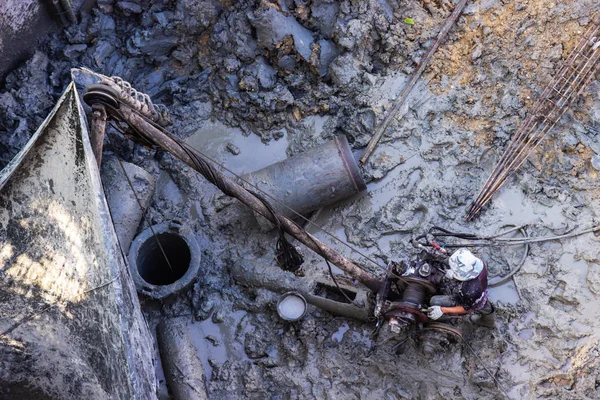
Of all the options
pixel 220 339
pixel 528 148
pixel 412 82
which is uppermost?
pixel 412 82

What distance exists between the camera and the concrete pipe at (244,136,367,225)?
625 cm

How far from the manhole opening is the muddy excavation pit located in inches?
9.1

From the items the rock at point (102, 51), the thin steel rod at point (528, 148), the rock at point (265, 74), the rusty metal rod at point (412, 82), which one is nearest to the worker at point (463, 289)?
the thin steel rod at point (528, 148)

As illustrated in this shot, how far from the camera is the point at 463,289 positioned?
5.30 meters

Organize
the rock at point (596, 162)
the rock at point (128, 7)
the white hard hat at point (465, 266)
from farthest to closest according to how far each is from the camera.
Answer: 1. the rock at point (128, 7)
2. the rock at point (596, 162)
3. the white hard hat at point (465, 266)

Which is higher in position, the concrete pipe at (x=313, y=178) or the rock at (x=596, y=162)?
the concrete pipe at (x=313, y=178)

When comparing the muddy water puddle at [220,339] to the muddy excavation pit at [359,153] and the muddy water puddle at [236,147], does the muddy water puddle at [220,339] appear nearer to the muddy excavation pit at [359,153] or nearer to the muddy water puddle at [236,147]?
the muddy excavation pit at [359,153]

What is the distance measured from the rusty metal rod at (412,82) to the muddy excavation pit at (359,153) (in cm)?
7

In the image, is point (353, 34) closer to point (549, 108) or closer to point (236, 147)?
point (236, 147)

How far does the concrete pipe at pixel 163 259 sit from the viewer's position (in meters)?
6.05

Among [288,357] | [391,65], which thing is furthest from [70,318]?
[391,65]

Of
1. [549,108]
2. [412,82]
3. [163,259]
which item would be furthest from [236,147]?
[549,108]

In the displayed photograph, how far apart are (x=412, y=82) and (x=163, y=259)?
135 inches

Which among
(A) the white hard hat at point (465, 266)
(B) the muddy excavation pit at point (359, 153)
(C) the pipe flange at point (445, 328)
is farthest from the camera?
(B) the muddy excavation pit at point (359, 153)
